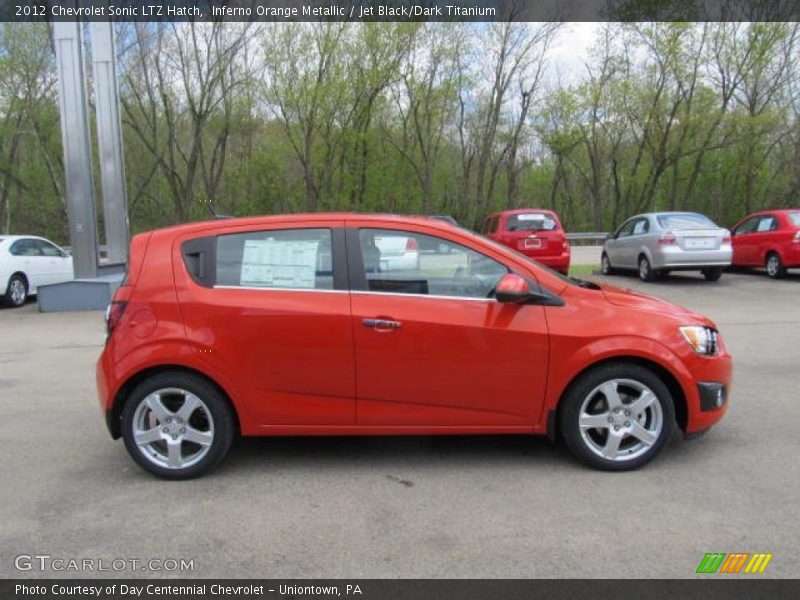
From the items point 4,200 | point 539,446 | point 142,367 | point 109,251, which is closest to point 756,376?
point 539,446

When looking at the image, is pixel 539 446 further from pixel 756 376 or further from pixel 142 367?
pixel 756 376

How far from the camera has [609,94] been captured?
38.4 meters

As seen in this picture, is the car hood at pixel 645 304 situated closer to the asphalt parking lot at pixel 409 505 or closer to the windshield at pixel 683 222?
the asphalt parking lot at pixel 409 505

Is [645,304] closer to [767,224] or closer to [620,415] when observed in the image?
[620,415]

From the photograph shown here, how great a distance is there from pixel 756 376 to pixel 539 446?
3.19 meters

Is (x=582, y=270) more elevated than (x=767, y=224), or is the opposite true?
(x=767, y=224)

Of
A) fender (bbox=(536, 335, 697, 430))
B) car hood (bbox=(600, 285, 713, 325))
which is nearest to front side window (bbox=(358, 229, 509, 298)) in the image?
fender (bbox=(536, 335, 697, 430))

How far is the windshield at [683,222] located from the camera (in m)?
14.2

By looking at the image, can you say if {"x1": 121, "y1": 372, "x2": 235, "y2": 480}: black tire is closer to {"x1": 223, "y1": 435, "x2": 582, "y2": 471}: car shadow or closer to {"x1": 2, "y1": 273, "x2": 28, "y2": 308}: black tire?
{"x1": 223, "y1": 435, "x2": 582, "y2": 471}: car shadow

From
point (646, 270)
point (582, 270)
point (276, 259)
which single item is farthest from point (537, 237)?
point (276, 259)

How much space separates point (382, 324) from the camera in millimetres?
3963

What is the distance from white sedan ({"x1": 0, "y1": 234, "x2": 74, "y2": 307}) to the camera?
13195mm

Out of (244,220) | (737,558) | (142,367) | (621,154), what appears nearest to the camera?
(737,558)

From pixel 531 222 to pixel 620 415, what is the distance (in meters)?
11.0
